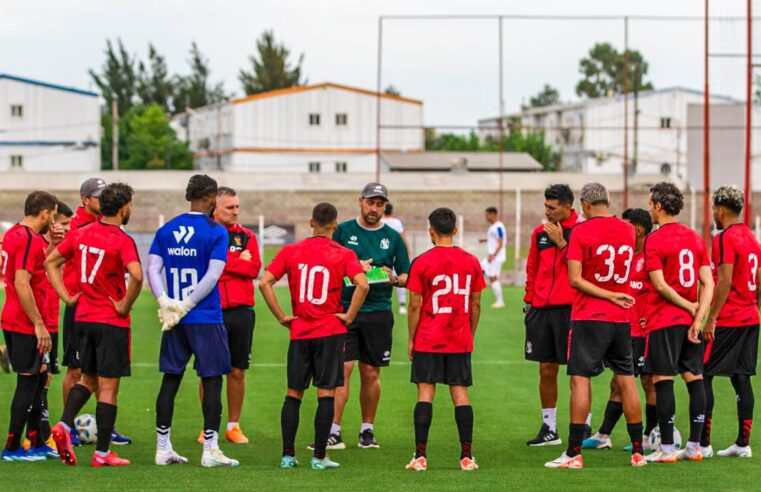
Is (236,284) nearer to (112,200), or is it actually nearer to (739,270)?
(112,200)

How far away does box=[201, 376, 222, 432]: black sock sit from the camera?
867 cm

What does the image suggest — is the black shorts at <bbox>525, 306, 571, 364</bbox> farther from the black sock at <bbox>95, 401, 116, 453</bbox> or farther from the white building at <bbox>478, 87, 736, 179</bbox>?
the white building at <bbox>478, 87, 736, 179</bbox>

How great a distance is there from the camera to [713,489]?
25.7 feet

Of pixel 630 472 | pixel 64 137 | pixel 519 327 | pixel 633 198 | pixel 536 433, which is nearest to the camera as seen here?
pixel 630 472

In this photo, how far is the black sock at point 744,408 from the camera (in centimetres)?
923

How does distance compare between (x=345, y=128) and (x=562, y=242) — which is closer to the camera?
(x=562, y=242)

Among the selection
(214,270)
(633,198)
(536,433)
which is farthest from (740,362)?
(633,198)

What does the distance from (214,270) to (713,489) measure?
3.83 meters

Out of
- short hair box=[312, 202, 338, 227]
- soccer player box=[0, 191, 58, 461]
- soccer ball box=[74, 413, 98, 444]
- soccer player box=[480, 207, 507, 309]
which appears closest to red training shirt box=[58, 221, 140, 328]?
soccer player box=[0, 191, 58, 461]

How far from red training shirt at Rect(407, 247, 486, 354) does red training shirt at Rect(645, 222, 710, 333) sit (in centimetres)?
139

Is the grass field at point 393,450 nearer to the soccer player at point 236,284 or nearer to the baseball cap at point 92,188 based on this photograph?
the soccer player at point 236,284

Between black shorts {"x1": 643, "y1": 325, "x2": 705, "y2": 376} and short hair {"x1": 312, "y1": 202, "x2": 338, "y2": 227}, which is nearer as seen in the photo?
short hair {"x1": 312, "y1": 202, "x2": 338, "y2": 227}

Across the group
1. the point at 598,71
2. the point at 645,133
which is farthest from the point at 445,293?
the point at 598,71

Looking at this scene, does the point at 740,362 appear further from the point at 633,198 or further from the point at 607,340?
the point at 633,198
